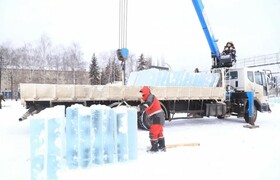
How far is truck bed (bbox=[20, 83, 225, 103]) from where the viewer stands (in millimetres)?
7195

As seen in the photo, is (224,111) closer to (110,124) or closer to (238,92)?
(238,92)

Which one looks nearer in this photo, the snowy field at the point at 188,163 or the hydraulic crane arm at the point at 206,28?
the snowy field at the point at 188,163

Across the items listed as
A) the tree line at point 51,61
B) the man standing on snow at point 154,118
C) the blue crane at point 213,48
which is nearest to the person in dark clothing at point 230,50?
the blue crane at point 213,48

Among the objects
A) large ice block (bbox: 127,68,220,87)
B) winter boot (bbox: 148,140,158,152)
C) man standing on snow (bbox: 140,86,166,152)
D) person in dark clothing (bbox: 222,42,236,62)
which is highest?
person in dark clothing (bbox: 222,42,236,62)

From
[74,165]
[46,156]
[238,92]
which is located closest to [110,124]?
[74,165]

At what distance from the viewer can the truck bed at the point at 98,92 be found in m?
7.20

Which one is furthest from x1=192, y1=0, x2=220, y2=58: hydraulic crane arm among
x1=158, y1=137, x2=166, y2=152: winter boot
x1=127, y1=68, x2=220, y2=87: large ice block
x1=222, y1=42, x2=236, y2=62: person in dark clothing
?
x1=158, y1=137, x2=166, y2=152: winter boot

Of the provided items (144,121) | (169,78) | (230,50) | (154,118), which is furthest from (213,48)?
(154,118)

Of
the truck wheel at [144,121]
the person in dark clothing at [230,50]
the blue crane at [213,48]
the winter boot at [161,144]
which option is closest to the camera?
the winter boot at [161,144]

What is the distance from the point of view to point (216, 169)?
4516 millimetres

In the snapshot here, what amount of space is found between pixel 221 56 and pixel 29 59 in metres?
36.9

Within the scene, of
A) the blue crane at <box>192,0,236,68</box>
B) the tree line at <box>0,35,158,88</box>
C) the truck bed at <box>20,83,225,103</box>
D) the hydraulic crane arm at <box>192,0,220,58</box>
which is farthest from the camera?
the tree line at <box>0,35,158,88</box>

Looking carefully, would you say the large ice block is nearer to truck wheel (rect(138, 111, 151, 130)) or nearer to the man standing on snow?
truck wheel (rect(138, 111, 151, 130))

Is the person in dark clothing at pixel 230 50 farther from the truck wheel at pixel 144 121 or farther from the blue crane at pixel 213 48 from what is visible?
the truck wheel at pixel 144 121
